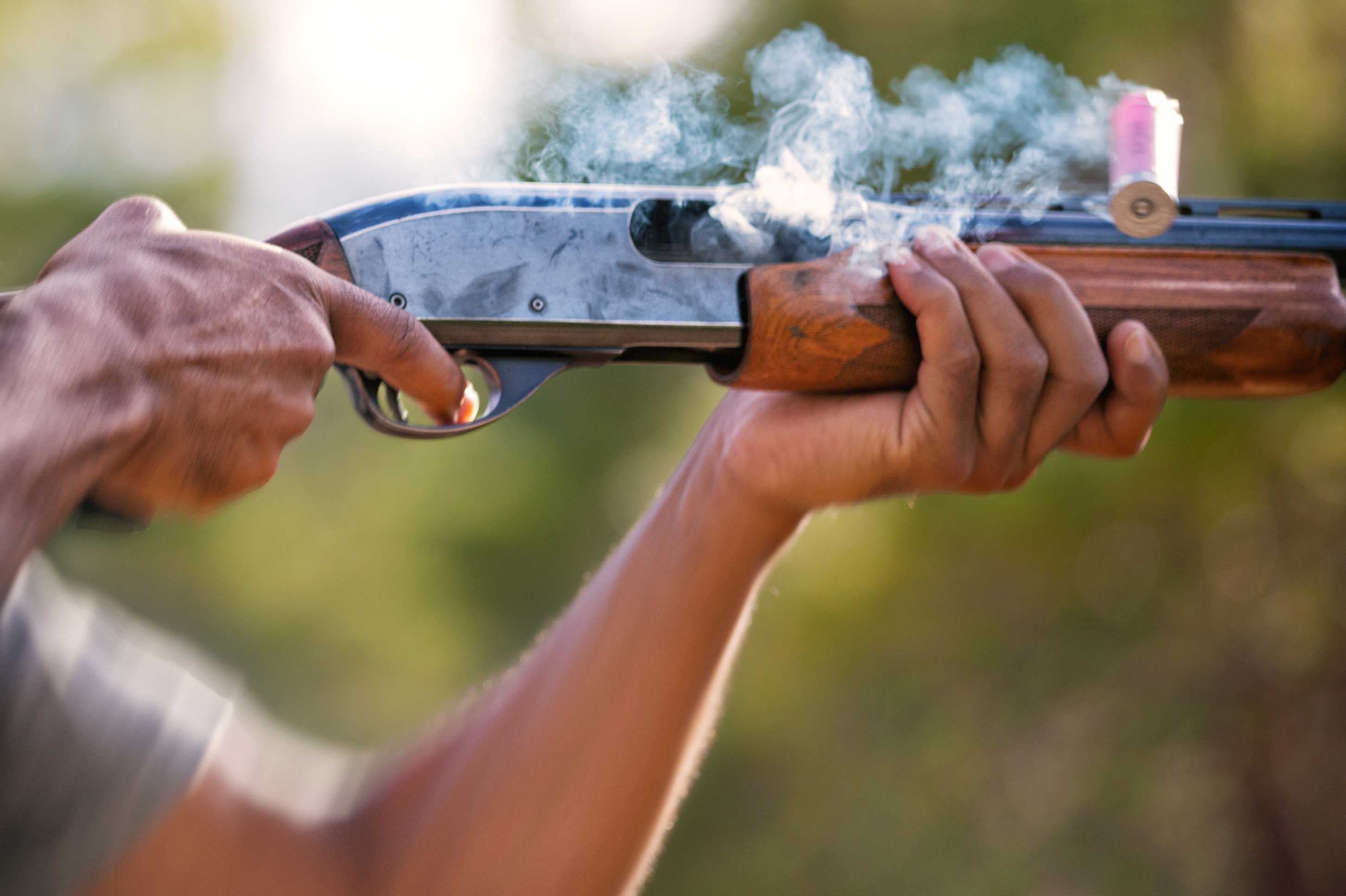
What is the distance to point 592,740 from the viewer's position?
4.44 feet

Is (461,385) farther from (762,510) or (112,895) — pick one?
(112,895)

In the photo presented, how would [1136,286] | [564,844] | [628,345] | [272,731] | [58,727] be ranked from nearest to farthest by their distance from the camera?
[58,727] → [564,844] → [272,731] → [628,345] → [1136,286]

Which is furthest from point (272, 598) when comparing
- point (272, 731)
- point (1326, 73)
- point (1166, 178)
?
point (1326, 73)

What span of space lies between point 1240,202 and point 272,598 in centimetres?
442

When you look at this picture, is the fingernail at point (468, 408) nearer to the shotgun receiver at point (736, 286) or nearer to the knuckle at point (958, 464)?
the shotgun receiver at point (736, 286)

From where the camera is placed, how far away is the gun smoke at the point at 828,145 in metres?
1.63

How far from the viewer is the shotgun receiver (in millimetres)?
1477

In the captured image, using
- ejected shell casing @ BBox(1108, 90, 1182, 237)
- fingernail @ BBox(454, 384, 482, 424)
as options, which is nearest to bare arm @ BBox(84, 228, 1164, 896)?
ejected shell casing @ BBox(1108, 90, 1182, 237)

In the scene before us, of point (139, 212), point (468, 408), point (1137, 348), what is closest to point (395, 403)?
point (468, 408)

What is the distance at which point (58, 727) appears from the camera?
1071mm

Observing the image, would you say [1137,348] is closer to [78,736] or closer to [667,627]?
[667,627]

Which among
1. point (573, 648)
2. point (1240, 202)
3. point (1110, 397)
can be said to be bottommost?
point (573, 648)

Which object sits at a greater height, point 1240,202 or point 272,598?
point 1240,202

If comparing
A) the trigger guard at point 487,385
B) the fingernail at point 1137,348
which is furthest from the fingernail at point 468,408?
the fingernail at point 1137,348
